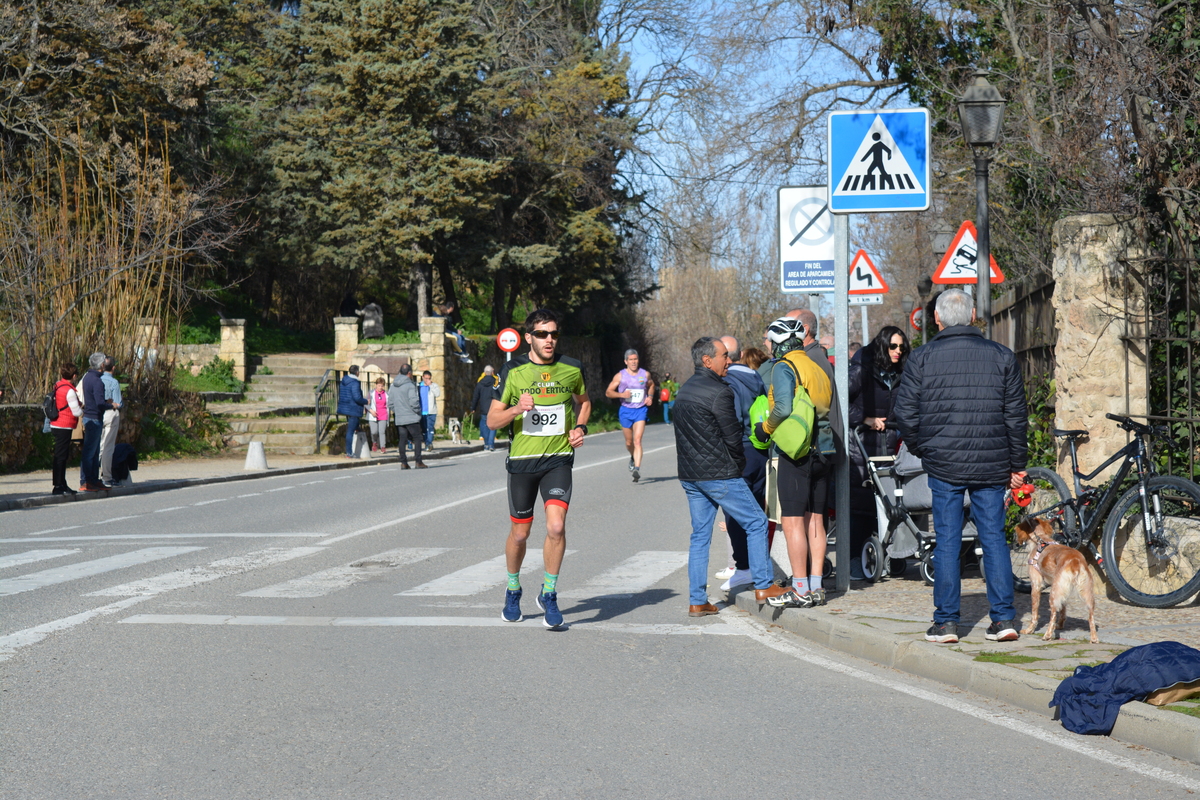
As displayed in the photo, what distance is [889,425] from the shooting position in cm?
998

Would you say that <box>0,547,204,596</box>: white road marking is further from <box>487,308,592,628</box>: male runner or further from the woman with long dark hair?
the woman with long dark hair

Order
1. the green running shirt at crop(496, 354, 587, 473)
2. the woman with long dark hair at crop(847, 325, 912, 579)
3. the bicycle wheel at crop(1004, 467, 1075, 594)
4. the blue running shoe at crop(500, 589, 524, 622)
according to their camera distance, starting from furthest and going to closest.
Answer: the woman with long dark hair at crop(847, 325, 912, 579) → the bicycle wheel at crop(1004, 467, 1075, 594) → the blue running shoe at crop(500, 589, 524, 622) → the green running shirt at crop(496, 354, 587, 473)

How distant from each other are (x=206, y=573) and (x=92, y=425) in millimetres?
9016

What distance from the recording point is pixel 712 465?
8336 millimetres

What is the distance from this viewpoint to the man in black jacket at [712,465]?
8.32 metres

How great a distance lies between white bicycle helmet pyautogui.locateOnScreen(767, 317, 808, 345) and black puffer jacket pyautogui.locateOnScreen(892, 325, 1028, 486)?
139 cm

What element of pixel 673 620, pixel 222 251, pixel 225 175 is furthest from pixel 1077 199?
pixel 222 251

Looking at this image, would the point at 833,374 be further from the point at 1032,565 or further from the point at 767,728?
the point at 767,728

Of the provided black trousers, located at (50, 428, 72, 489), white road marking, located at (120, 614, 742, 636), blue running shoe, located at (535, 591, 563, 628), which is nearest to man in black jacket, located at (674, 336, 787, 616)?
white road marking, located at (120, 614, 742, 636)

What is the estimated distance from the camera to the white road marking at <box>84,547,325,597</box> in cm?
956

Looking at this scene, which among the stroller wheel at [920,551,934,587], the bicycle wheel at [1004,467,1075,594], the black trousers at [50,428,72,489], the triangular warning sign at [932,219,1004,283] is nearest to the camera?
the bicycle wheel at [1004,467,1075,594]

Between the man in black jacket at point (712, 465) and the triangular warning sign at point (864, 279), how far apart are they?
8.61 m

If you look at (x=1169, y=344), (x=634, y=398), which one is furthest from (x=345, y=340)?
(x=1169, y=344)

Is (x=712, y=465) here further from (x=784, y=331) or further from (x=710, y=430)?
(x=784, y=331)
